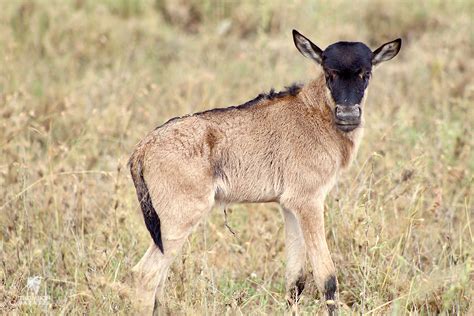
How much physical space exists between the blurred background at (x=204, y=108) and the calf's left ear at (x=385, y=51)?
740mm

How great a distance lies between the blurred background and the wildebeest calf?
297 mm

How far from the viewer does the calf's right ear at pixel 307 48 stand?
656cm

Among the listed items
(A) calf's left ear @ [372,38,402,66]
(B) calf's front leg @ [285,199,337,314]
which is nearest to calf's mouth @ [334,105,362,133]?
(A) calf's left ear @ [372,38,402,66]

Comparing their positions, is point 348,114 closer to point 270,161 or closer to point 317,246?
point 270,161

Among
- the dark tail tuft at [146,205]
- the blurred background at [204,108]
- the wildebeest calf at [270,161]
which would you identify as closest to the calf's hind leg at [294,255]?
the wildebeest calf at [270,161]

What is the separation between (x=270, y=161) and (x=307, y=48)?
92cm

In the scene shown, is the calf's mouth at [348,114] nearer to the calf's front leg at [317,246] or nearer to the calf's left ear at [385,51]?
the calf's left ear at [385,51]

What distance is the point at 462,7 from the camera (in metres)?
12.9

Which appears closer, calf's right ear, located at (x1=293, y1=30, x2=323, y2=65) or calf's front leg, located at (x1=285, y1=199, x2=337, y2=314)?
calf's front leg, located at (x1=285, y1=199, x2=337, y2=314)

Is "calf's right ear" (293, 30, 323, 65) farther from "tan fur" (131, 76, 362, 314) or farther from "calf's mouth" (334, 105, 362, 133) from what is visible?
"calf's mouth" (334, 105, 362, 133)

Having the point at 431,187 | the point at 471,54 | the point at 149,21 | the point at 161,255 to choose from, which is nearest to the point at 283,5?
the point at 149,21

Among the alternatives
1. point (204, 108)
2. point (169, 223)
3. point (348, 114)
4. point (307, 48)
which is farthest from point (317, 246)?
point (204, 108)

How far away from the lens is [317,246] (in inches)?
248

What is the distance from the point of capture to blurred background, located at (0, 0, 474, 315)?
646cm
